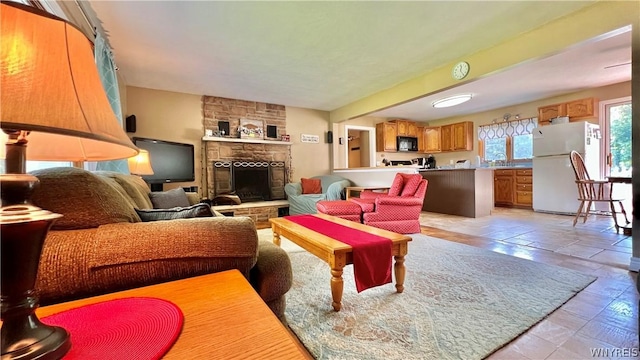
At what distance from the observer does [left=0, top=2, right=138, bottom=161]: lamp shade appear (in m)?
0.41

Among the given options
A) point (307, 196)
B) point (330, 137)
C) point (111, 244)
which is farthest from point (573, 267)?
point (330, 137)

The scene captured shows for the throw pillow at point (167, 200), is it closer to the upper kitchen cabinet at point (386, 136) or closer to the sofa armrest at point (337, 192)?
the sofa armrest at point (337, 192)

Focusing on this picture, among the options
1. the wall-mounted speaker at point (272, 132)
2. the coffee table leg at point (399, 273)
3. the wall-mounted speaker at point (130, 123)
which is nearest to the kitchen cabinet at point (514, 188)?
the wall-mounted speaker at point (272, 132)

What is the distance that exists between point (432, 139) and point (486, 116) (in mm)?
1402

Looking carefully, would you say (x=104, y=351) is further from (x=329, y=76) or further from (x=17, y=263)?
(x=329, y=76)

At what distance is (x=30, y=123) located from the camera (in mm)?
405

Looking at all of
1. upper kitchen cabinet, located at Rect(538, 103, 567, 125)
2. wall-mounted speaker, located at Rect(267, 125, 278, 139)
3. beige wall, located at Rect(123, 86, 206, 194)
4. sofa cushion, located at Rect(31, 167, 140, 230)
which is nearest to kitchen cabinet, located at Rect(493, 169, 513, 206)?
upper kitchen cabinet, located at Rect(538, 103, 567, 125)

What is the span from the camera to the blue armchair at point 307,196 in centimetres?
480

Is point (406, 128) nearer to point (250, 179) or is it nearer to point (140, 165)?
point (250, 179)

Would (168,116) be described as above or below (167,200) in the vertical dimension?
above

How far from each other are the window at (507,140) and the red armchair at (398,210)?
13.1 feet

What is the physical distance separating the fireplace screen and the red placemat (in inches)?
180

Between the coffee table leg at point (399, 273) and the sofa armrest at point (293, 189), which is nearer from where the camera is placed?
the coffee table leg at point (399, 273)

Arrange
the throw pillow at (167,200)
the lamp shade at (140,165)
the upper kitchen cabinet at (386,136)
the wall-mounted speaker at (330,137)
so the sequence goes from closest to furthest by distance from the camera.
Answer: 1. the throw pillow at (167,200)
2. the lamp shade at (140,165)
3. the wall-mounted speaker at (330,137)
4. the upper kitchen cabinet at (386,136)
